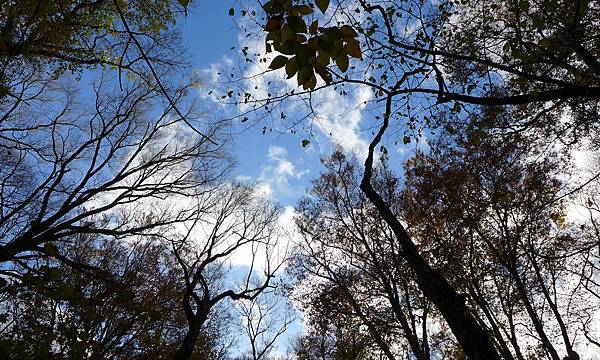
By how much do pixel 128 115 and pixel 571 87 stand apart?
38.6ft

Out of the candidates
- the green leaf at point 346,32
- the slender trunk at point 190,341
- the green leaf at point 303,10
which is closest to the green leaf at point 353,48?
the green leaf at point 346,32

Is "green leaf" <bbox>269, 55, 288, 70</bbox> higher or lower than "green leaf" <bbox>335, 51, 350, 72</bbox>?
lower

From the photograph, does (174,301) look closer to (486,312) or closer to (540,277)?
(486,312)

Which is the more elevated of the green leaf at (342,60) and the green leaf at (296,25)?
the green leaf at (296,25)

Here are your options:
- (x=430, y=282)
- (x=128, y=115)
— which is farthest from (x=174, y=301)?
(x=430, y=282)

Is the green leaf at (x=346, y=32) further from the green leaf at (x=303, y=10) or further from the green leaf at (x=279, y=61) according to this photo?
the green leaf at (x=279, y=61)

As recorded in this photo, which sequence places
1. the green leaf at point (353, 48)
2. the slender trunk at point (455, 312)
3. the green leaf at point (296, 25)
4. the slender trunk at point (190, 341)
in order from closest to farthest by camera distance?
1. the green leaf at point (296, 25)
2. the green leaf at point (353, 48)
3. the slender trunk at point (455, 312)
4. the slender trunk at point (190, 341)

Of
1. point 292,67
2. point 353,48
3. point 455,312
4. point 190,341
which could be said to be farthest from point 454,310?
point 190,341

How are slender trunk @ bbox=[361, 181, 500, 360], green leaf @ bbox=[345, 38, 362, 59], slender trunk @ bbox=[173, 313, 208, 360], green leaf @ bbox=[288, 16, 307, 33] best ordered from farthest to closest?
slender trunk @ bbox=[173, 313, 208, 360] < slender trunk @ bbox=[361, 181, 500, 360] < green leaf @ bbox=[345, 38, 362, 59] < green leaf @ bbox=[288, 16, 307, 33]

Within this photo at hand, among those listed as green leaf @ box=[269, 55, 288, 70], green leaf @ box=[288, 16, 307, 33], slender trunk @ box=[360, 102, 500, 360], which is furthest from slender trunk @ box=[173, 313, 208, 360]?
green leaf @ box=[288, 16, 307, 33]

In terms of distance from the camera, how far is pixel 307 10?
1.23 meters

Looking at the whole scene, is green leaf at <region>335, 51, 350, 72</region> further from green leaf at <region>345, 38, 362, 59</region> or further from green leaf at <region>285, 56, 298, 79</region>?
green leaf at <region>285, 56, 298, 79</region>

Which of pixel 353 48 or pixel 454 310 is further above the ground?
pixel 353 48

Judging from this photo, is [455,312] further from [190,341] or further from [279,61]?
[190,341]
